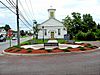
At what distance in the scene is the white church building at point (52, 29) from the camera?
85938mm

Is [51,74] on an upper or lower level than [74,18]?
lower

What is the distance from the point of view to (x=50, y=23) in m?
86.0

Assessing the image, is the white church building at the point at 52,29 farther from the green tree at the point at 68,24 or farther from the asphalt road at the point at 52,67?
the asphalt road at the point at 52,67

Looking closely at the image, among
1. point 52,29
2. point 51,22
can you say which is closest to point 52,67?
point 51,22

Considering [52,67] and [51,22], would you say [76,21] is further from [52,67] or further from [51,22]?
[52,67]

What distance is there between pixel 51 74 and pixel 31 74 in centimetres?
93

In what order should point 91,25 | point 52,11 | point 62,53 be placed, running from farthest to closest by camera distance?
point 91,25
point 52,11
point 62,53

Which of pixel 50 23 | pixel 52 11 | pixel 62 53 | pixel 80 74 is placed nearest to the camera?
pixel 80 74

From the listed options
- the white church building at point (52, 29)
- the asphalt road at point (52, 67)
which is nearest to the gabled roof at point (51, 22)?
the white church building at point (52, 29)

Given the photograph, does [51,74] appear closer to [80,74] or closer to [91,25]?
[80,74]

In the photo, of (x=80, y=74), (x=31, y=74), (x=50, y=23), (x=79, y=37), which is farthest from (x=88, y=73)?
(x=50, y=23)

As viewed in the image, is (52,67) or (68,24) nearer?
(52,67)

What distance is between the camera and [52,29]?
86.6 metres

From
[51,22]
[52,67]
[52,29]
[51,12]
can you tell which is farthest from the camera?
[51,12]
